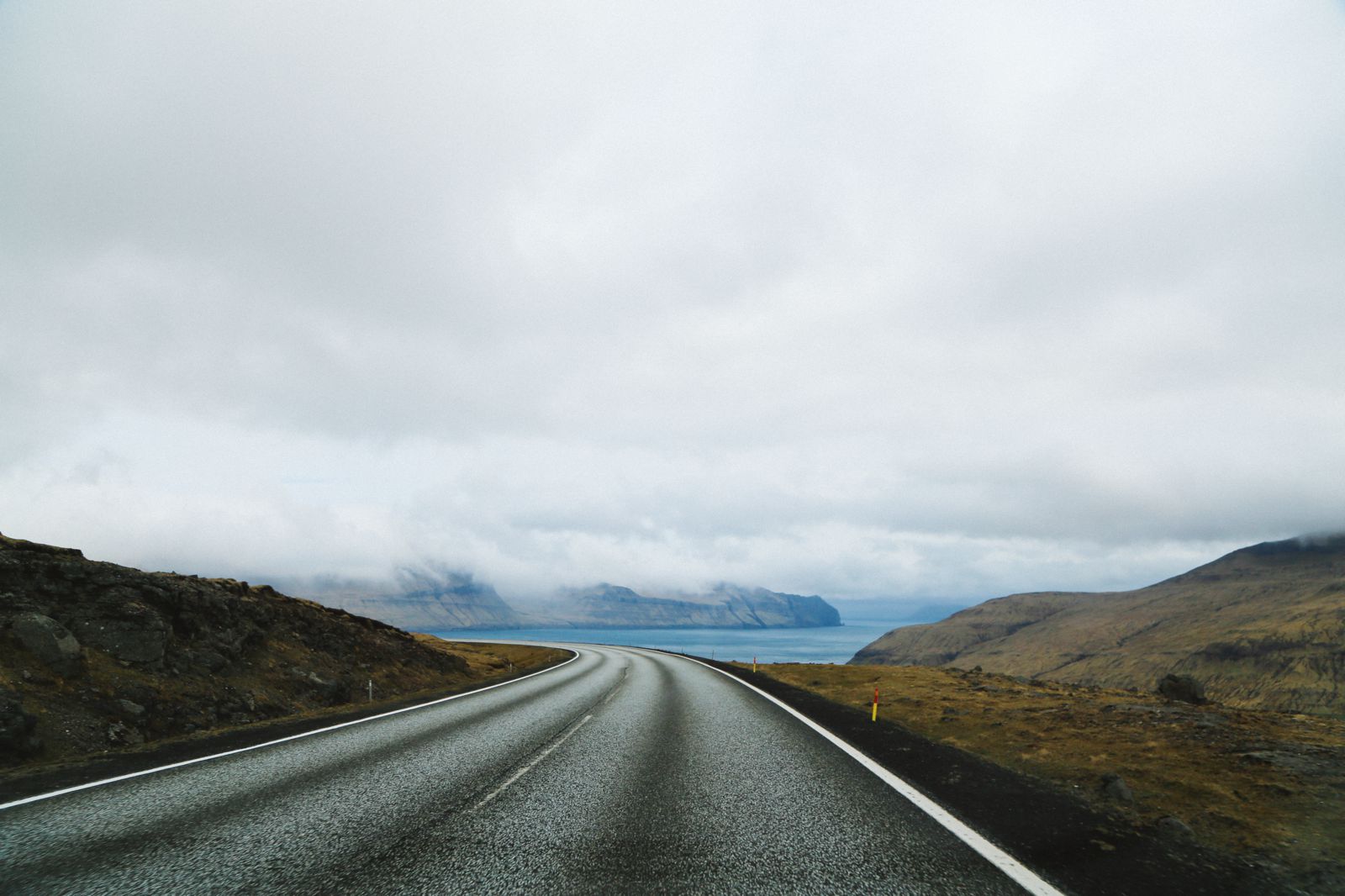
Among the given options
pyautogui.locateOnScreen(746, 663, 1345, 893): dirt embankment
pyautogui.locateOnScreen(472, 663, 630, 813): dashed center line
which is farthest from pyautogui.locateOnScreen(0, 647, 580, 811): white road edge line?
pyautogui.locateOnScreen(746, 663, 1345, 893): dirt embankment

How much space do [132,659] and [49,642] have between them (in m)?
1.60

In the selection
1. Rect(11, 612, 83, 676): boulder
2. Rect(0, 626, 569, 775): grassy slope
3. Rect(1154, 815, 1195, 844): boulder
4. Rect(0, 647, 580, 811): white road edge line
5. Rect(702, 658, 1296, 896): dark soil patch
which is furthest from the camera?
Rect(11, 612, 83, 676): boulder

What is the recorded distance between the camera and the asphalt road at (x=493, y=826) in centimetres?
472

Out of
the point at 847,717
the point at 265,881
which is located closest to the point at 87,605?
the point at 265,881

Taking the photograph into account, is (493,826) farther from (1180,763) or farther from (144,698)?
(144,698)

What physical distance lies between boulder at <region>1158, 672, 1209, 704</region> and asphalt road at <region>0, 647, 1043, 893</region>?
14512 mm

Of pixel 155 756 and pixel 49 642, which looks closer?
pixel 155 756

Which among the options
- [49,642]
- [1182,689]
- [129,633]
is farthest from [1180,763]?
[129,633]

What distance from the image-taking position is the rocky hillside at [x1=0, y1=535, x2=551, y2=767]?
424 inches

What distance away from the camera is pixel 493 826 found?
5.93 meters

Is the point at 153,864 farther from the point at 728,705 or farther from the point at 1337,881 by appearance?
the point at 728,705

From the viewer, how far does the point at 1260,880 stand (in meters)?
5.09

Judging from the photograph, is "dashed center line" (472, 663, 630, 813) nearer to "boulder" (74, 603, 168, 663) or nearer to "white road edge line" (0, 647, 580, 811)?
"white road edge line" (0, 647, 580, 811)

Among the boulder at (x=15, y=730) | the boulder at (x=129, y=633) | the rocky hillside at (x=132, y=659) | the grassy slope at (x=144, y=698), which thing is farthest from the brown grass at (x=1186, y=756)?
the boulder at (x=129, y=633)
